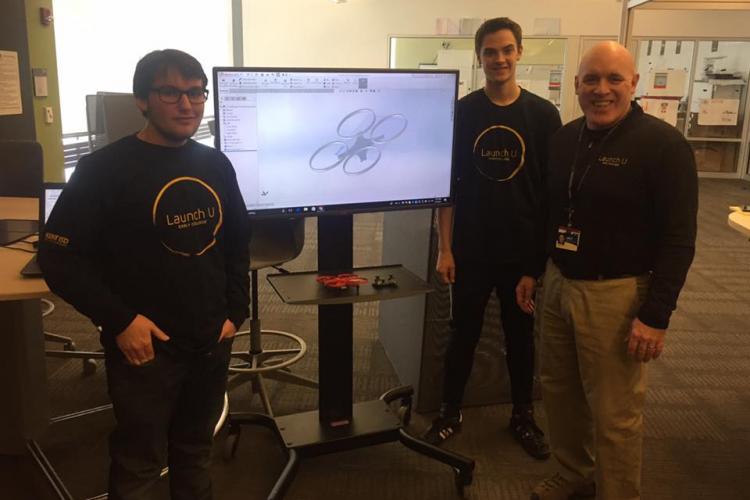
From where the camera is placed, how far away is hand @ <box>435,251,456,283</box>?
2.07 meters

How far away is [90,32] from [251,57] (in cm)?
392

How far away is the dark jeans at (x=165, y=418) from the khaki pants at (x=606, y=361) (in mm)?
918

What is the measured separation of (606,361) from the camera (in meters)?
1.63

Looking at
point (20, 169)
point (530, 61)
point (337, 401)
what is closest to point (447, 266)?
point (337, 401)

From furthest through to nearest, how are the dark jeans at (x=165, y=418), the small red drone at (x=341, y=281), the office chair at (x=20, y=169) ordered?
the office chair at (x=20, y=169) → the small red drone at (x=341, y=281) → the dark jeans at (x=165, y=418)

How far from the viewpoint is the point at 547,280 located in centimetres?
182

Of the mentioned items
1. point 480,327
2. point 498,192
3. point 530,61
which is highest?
point 530,61

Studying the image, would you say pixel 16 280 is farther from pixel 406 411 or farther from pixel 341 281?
pixel 406 411

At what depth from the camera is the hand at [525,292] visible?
197cm

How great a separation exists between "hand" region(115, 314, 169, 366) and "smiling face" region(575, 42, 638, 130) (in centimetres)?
118

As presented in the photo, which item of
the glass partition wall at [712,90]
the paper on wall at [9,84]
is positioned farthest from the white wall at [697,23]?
the paper on wall at [9,84]

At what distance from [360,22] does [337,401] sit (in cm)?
744

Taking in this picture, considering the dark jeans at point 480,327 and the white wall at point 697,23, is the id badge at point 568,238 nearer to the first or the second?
the dark jeans at point 480,327

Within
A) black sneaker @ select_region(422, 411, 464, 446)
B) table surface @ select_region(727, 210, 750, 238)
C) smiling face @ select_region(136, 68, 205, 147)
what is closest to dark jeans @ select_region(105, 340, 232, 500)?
smiling face @ select_region(136, 68, 205, 147)
